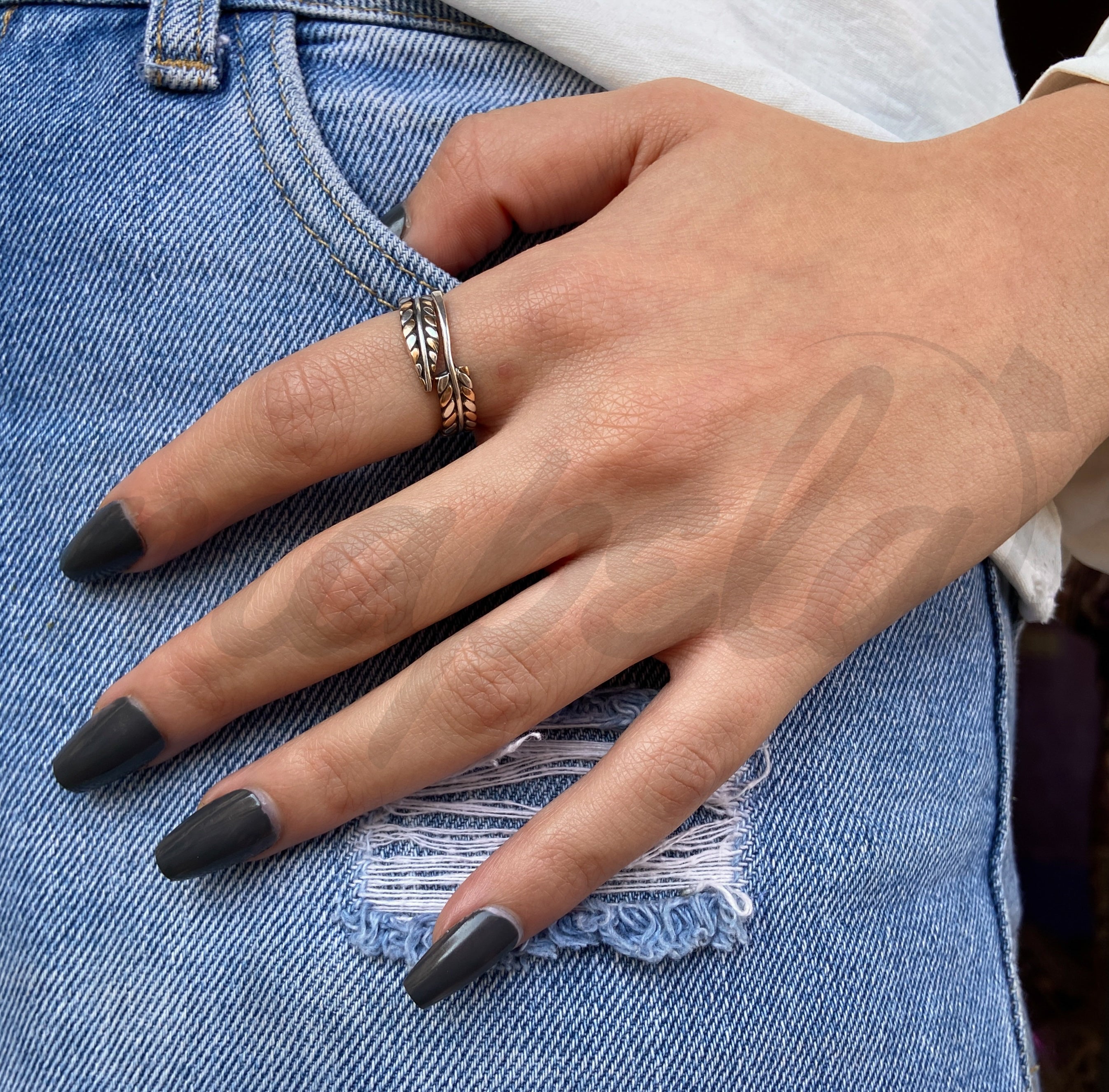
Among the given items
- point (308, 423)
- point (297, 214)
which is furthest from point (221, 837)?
point (297, 214)

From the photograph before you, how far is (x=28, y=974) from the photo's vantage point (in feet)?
2.18

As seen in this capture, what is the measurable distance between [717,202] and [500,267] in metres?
0.16

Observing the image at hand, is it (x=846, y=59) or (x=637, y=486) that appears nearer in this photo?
(x=637, y=486)

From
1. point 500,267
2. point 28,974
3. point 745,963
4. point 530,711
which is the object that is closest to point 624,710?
point 530,711

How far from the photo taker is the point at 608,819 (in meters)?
0.60

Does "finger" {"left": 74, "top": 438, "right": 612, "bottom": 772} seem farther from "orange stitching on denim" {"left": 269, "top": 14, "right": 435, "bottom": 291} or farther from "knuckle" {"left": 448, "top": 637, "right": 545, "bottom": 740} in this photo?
"orange stitching on denim" {"left": 269, "top": 14, "right": 435, "bottom": 291}

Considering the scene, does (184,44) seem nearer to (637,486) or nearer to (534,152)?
(534,152)

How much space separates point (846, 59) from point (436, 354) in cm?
44

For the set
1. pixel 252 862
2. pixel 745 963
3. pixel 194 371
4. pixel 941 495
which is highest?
pixel 194 371

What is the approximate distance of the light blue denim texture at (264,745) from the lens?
0.62 metres

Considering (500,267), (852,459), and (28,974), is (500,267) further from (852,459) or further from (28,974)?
(28,974)

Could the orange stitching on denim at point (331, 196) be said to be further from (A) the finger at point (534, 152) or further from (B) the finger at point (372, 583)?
(B) the finger at point (372, 583)

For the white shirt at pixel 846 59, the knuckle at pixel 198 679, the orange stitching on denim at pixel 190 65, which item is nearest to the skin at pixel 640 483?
the knuckle at pixel 198 679

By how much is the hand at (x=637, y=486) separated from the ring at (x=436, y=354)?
0.5 inches
